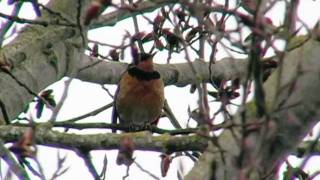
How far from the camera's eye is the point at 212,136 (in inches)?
125

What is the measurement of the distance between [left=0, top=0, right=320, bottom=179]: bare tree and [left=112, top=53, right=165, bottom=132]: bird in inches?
17.0

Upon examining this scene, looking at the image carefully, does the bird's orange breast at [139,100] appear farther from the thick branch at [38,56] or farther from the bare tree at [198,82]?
the thick branch at [38,56]

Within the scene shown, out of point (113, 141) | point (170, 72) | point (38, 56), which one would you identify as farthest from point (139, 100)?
point (113, 141)

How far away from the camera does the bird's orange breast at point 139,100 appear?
7484mm

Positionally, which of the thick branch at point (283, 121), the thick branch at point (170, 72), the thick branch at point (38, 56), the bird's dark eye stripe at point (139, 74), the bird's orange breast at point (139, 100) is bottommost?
the thick branch at point (283, 121)

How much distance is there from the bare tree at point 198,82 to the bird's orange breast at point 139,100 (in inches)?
17.8

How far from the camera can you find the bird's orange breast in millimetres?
7484

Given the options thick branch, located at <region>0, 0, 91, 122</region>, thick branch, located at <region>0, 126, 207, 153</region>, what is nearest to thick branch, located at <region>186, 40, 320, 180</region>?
thick branch, located at <region>0, 126, 207, 153</region>

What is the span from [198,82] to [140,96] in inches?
165

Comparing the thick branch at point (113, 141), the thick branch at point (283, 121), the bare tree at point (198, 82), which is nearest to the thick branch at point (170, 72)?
the bare tree at point (198, 82)

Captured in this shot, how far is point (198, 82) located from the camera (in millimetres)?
3494

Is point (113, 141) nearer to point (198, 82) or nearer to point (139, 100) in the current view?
point (198, 82)

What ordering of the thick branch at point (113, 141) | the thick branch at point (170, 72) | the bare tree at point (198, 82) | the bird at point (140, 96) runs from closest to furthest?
the bare tree at point (198, 82) → the thick branch at point (113, 141) → the thick branch at point (170, 72) → the bird at point (140, 96)

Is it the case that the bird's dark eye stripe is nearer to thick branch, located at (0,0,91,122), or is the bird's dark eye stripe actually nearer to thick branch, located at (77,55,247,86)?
thick branch, located at (77,55,247,86)
